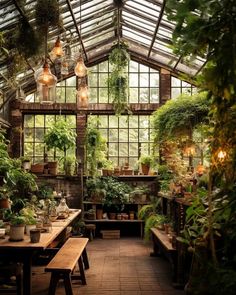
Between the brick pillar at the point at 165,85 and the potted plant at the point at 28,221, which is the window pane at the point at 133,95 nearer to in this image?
the brick pillar at the point at 165,85

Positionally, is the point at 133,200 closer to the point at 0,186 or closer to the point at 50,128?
the point at 50,128

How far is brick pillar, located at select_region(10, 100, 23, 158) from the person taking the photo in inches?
425

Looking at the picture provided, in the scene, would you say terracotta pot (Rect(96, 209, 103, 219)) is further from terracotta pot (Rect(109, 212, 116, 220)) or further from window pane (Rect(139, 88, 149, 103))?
window pane (Rect(139, 88, 149, 103))

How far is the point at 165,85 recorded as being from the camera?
440 inches

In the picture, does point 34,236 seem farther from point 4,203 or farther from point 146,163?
point 146,163

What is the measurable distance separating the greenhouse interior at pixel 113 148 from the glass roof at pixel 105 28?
35 mm

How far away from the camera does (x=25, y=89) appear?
10891 mm

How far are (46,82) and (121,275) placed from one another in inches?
122

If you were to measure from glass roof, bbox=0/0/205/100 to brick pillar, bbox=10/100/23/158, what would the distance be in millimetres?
776

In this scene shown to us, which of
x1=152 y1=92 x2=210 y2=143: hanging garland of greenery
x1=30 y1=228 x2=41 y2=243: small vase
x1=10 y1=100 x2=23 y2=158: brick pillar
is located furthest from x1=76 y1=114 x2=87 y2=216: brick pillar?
x1=30 y1=228 x2=41 y2=243: small vase

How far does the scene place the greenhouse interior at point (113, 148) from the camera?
1.78 metres

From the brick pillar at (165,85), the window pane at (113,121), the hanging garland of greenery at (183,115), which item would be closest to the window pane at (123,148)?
the window pane at (113,121)

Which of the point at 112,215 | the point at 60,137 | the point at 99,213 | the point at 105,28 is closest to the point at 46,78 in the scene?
the point at 60,137

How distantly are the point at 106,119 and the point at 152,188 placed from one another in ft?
7.68
